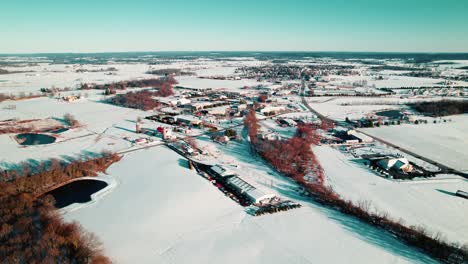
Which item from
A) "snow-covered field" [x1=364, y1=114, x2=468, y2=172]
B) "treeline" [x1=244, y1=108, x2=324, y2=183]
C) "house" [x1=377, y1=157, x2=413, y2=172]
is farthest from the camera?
"snow-covered field" [x1=364, y1=114, x2=468, y2=172]

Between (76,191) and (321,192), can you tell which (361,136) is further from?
(76,191)

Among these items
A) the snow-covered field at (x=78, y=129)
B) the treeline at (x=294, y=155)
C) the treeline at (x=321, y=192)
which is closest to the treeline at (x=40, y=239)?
the snow-covered field at (x=78, y=129)

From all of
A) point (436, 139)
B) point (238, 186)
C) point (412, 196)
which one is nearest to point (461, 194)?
point (412, 196)

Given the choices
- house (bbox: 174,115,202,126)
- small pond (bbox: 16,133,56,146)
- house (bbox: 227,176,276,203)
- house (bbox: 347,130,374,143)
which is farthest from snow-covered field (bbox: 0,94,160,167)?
house (bbox: 347,130,374,143)

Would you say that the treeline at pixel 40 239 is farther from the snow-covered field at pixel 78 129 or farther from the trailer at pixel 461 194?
the trailer at pixel 461 194

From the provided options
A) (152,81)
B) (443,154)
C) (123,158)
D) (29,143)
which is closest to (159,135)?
(123,158)

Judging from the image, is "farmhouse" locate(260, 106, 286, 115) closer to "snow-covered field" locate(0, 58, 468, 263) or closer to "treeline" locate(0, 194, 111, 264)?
"snow-covered field" locate(0, 58, 468, 263)
